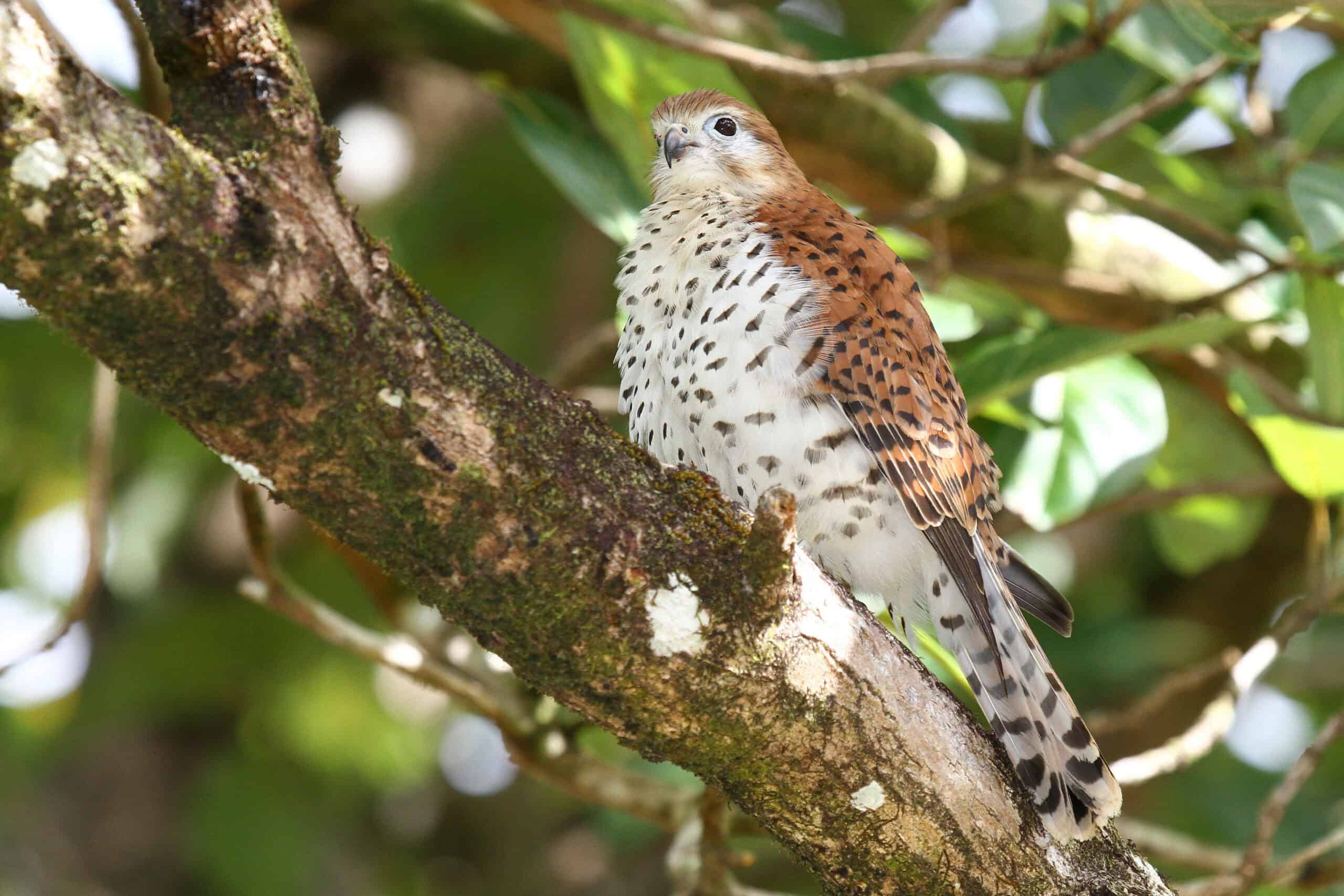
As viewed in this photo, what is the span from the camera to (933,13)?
174 inches

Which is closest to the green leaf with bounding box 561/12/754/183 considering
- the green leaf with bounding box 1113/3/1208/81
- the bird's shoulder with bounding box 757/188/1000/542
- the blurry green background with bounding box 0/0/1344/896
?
the blurry green background with bounding box 0/0/1344/896

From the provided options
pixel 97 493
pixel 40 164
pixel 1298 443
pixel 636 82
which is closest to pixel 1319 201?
pixel 1298 443

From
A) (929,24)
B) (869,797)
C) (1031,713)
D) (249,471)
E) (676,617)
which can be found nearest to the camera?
(249,471)

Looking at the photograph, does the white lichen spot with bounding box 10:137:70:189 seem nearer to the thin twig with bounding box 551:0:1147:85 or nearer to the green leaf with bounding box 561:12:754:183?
the thin twig with bounding box 551:0:1147:85

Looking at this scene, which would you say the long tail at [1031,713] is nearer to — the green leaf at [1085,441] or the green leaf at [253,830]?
the green leaf at [1085,441]

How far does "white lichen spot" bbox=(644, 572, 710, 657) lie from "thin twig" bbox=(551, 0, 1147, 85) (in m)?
2.05

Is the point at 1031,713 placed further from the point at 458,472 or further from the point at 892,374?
the point at 458,472

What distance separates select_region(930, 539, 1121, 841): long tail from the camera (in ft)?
7.69

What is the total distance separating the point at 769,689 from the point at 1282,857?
349 cm

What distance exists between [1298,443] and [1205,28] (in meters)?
1.13

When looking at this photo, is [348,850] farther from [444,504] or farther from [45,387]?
[444,504]

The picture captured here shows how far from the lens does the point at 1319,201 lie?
330 cm

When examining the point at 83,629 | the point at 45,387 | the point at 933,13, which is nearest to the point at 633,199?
the point at 933,13

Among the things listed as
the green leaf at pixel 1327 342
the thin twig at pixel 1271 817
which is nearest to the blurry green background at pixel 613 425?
the green leaf at pixel 1327 342
